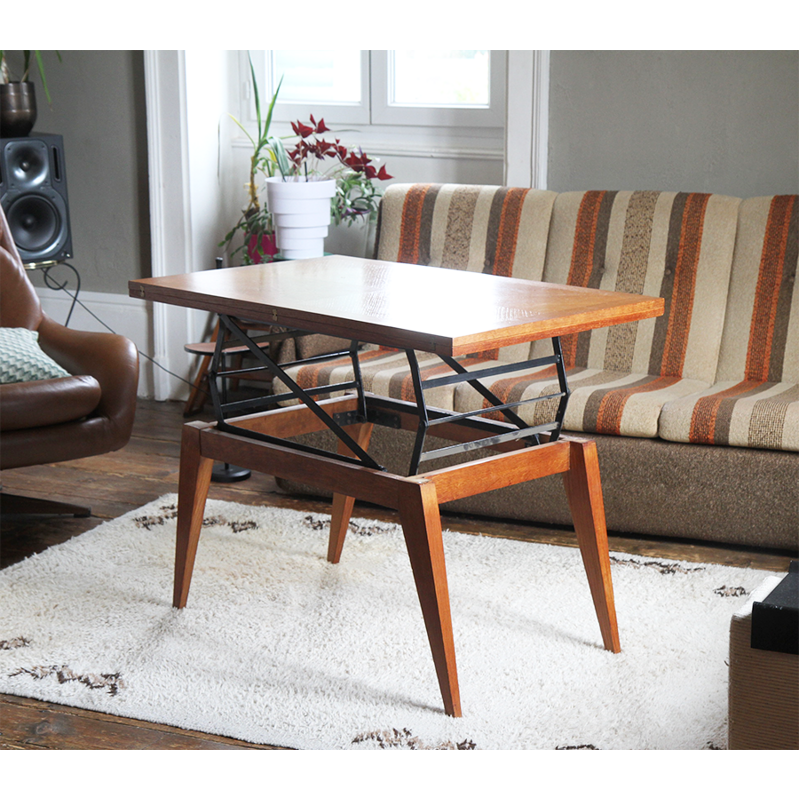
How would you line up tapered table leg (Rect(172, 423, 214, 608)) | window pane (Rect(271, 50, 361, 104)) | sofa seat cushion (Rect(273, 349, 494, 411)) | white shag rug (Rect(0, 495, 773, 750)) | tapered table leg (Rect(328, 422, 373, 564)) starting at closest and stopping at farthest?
white shag rug (Rect(0, 495, 773, 750)) → tapered table leg (Rect(172, 423, 214, 608)) → tapered table leg (Rect(328, 422, 373, 564)) → sofa seat cushion (Rect(273, 349, 494, 411)) → window pane (Rect(271, 50, 361, 104))

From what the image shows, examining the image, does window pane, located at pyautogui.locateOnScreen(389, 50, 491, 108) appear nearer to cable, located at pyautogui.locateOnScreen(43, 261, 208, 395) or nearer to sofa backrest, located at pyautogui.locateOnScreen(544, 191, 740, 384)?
sofa backrest, located at pyautogui.locateOnScreen(544, 191, 740, 384)

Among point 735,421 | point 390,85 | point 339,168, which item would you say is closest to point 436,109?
point 390,85

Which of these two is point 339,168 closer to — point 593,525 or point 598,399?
point 598,399

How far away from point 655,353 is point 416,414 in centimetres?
111

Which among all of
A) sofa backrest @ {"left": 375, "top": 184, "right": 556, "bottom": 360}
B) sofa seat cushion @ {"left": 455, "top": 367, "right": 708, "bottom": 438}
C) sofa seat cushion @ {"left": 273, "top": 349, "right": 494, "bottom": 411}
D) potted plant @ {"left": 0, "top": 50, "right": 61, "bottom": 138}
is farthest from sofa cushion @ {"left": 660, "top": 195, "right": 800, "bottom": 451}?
potted plant @ {"left": 0, "top": 50, "right": 61, "bottom": 138}

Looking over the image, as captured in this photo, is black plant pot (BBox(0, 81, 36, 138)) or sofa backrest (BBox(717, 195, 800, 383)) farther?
black plant pot (BBox(0, 81, 36, 138))

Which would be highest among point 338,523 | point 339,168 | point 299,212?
point 339,168

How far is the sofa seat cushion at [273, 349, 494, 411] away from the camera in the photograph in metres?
2.89

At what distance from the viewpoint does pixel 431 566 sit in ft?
5.90
